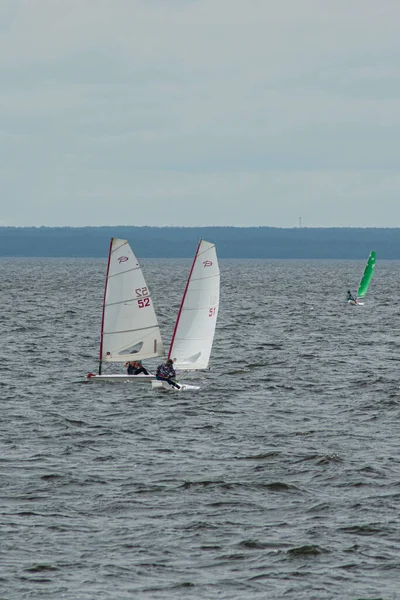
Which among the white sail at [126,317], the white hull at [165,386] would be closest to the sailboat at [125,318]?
the white sail at [126,317]

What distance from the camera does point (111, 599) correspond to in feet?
67.1

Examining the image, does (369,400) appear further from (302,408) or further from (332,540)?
(332,540)

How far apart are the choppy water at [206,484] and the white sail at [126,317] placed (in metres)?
2.10

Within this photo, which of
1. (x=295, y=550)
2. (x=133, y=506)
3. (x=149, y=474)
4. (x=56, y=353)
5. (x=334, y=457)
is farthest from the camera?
(x=56, y=353)

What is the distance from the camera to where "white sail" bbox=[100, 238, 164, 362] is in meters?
48.6

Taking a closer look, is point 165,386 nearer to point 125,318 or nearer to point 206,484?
point 125,318

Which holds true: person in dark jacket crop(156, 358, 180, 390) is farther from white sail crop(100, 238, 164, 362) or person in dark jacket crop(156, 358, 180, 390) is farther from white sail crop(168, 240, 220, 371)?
white sail crop(168, 240, 220, 371)

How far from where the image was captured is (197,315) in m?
49.5

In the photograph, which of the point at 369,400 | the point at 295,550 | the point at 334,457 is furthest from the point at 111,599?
the point at 369,400

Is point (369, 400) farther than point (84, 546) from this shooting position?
Yes

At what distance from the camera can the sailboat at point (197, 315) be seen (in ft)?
161

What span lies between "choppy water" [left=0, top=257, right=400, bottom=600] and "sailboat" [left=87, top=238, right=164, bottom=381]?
1965 mm

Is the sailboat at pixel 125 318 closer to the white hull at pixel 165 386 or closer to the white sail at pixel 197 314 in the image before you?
the white sail at pixel 197 314

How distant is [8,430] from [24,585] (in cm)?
1602
